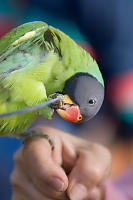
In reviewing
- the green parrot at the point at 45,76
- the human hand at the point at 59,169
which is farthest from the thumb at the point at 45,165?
the green parrot at the point at 45,76

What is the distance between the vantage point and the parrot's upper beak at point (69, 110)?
1.32 feet

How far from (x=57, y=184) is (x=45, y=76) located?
0.60ft

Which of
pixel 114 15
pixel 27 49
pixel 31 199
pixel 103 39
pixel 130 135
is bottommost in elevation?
pixel 130 135

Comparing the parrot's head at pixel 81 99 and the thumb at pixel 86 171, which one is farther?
the thumb at pixel 86 171

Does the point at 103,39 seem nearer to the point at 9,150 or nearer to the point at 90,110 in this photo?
the point at 9,150

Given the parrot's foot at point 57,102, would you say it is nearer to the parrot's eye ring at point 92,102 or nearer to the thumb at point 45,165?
the parrot's eye ring at point 92,102

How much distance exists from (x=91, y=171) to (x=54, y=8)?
0.68m

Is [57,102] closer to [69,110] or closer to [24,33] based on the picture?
[69,110]

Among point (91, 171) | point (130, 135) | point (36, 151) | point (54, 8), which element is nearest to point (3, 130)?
point (36, 151)

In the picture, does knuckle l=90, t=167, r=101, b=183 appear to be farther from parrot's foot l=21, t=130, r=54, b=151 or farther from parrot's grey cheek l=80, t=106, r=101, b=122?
parrot's grey cheek l=80, t=106, r=101, b=122

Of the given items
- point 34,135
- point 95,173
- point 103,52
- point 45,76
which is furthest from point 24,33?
point 103,52

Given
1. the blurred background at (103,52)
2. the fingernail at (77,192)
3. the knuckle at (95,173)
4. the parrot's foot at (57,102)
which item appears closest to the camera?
the parrot's foot at (57,102)

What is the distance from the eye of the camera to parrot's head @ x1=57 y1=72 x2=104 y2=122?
16.0 inches

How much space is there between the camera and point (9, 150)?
46.8 inches
